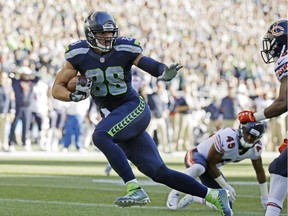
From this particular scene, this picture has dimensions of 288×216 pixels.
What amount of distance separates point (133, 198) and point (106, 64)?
1096 millimetres

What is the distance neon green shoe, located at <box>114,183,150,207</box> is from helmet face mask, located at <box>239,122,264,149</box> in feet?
7.11

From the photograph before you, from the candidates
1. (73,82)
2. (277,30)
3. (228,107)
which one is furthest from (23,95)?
(277,30)

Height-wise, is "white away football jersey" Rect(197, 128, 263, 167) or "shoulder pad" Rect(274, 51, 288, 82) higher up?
"shoulder pad" Rect(274, 51, 288, 82)

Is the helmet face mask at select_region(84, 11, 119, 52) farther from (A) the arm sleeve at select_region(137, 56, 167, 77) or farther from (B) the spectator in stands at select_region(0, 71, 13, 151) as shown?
(B) the spectator in stands at select_region(0, 71, 13, 151)

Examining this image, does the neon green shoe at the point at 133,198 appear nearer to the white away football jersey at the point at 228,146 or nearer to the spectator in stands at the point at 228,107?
the white away football jersey at the point at 228,146

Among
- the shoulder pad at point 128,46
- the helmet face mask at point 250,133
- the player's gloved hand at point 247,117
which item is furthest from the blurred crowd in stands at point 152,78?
the player's gloved hand at point 247,117

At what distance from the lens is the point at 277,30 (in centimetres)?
606

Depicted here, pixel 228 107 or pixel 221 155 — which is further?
pixel 228 107

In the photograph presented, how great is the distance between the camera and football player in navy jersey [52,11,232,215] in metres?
6.21

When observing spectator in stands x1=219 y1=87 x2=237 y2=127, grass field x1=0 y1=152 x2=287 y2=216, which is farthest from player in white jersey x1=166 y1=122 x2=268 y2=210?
spectator in stands x1=219 y1=87 x2=237 y2=127

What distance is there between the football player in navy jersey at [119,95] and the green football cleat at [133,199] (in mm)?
152

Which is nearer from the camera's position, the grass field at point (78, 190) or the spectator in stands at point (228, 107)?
the grass field at point (78, 190)

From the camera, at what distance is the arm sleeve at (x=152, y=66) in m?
6.13

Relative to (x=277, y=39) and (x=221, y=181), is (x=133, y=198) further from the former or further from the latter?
(x=221, y=181)
